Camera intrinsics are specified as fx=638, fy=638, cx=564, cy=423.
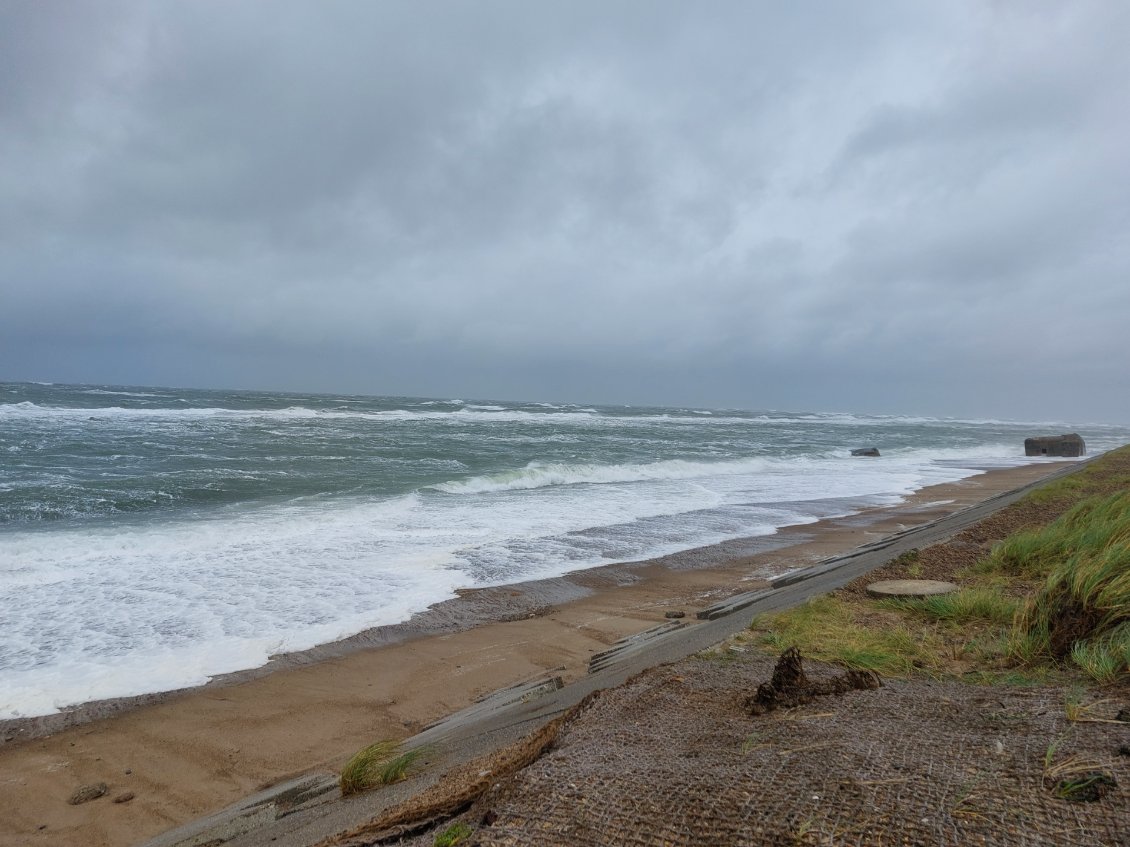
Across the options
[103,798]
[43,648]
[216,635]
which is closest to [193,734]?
[103,798]

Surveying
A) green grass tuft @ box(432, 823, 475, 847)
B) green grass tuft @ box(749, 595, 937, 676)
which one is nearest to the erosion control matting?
green grass tuft @ box(432, 823, 475, 847)

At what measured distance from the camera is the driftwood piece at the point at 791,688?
3209 mm

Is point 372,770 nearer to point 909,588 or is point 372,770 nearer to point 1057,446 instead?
point 909,588

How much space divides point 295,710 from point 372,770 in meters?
2.51

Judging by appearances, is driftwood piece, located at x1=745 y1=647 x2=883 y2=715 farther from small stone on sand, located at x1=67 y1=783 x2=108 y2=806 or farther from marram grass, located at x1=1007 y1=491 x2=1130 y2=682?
small stone on sand, located at x1=67 y1=783 x2=108 y2=806

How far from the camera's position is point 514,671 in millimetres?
6840

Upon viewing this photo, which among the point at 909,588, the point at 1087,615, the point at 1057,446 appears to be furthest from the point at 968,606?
the point at 1057,446

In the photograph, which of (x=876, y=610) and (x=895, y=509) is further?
(x=895, y=509)

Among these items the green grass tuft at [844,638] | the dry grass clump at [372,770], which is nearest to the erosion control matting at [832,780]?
the green grass tuft at [844,638]

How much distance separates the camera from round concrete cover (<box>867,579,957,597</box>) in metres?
5.97

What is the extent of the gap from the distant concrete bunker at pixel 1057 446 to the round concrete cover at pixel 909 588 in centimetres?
4243

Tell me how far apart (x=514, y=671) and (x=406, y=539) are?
6.26m

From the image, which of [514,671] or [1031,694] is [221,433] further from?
[1031,694]

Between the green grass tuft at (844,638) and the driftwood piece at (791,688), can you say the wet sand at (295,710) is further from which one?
the driftwood piece at (791,688)
